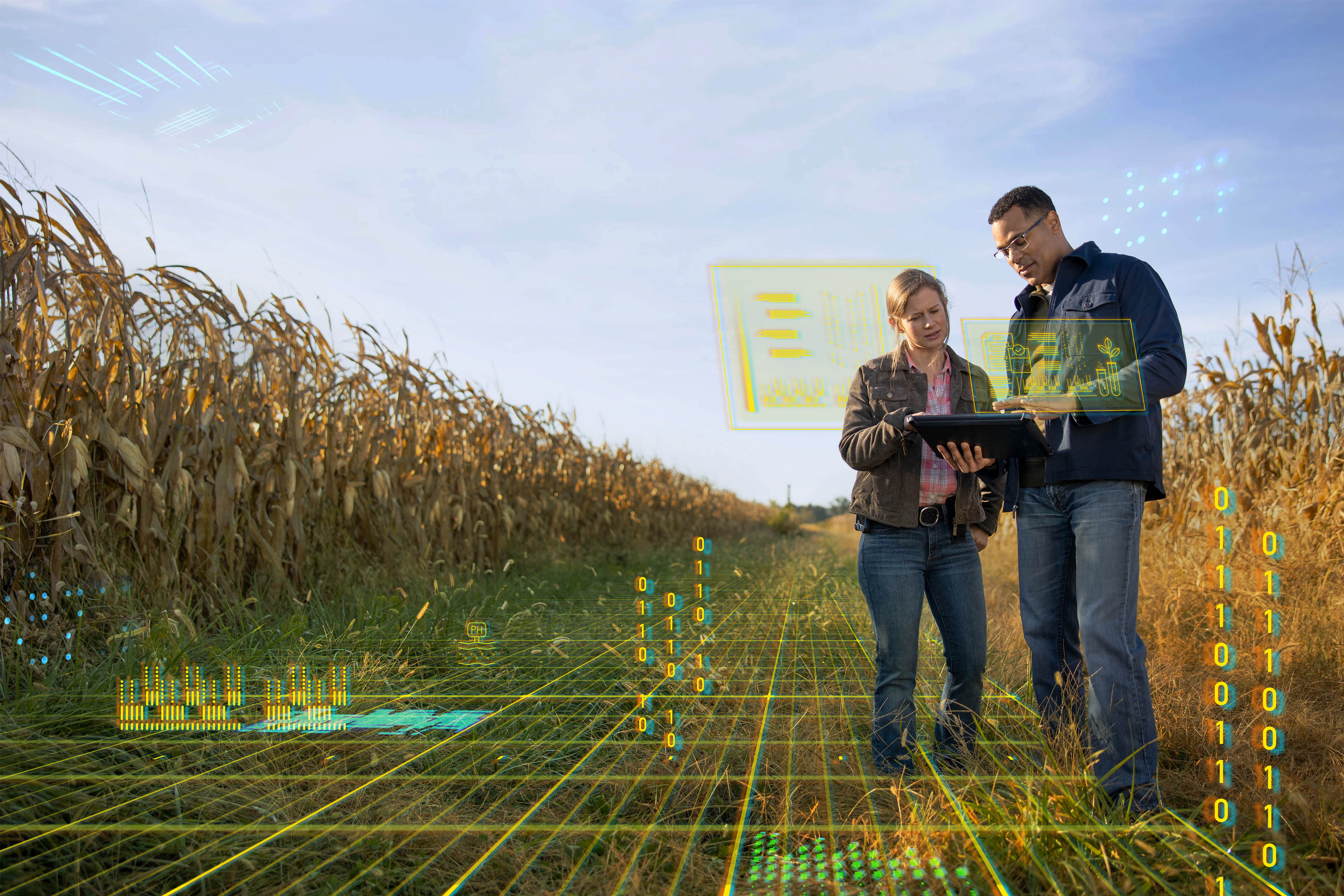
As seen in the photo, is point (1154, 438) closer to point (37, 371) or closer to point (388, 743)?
point (388, 743)

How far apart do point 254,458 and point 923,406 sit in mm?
3190

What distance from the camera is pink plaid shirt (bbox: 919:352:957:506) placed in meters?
2.17

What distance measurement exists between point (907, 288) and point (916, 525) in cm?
70

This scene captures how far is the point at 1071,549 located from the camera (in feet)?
6.88

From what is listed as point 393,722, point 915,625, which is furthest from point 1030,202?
Result: point 393,722

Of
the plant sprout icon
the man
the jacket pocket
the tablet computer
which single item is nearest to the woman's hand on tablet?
the tablet computer

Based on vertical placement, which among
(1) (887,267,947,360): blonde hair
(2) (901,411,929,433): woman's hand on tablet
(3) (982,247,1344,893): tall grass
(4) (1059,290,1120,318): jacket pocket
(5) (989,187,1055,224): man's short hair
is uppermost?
(5) (989,187,1055,224): man's short hair

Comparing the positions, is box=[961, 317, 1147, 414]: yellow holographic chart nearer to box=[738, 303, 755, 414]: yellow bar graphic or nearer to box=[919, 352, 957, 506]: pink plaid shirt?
box=[919, 352, 957, 506]: pink plaid shirt

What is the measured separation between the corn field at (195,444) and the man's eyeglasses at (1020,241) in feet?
10.8

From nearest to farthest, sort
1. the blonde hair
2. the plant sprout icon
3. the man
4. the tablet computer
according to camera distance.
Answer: the tablet computer
the man
the blonde hair
the plant sprout icon

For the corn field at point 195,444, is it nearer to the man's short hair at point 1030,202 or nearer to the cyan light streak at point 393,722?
the cyan light streak at point 393,722

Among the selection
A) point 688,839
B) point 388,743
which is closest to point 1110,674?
point 688,839

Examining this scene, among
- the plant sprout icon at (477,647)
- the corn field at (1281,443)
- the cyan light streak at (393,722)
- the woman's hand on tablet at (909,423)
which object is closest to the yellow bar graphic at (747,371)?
the woman's hand on tablet at (909,423)

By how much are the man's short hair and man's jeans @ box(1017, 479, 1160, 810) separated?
80cm
